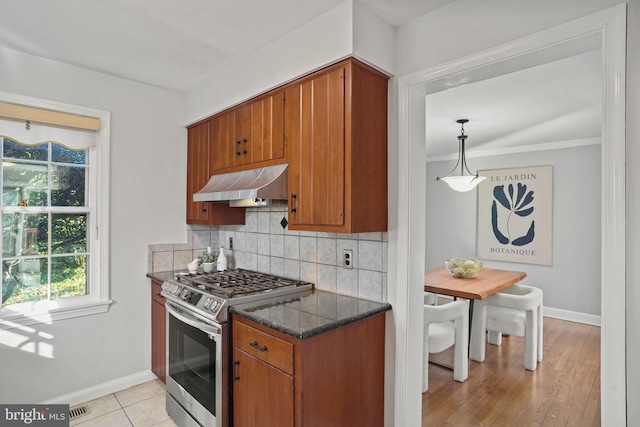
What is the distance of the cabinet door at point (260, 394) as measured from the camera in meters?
1.64

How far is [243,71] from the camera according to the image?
2.51 meters

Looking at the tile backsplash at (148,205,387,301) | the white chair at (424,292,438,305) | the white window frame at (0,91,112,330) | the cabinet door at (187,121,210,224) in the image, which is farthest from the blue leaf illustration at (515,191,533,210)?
the white window frame at (0,91,112,330)

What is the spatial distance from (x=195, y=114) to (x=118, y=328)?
1.92 metres

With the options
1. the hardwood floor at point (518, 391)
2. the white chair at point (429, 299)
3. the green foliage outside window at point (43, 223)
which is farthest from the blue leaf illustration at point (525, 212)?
the green foliage outside window at point (43, 223)

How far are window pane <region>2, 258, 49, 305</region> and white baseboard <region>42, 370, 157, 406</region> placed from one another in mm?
764

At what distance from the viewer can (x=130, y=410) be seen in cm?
257

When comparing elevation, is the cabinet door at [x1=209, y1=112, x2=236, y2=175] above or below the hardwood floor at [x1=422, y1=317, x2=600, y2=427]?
above

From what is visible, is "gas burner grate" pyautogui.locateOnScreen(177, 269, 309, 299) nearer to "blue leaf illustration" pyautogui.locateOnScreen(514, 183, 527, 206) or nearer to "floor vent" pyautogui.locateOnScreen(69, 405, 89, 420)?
"floor vent" pyautogui.locateOnScreen(69, 405, 89, 420)

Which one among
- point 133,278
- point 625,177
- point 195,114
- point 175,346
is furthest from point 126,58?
point 625,177

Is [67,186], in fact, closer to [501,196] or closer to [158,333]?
[158,333]

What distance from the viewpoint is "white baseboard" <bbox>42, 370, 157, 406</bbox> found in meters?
2.60

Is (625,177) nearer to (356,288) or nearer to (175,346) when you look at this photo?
(356,288)

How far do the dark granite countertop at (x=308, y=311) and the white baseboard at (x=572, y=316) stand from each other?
4.06 meters

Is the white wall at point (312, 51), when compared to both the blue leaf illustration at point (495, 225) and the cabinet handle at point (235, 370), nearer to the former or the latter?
the cabinet handle at point (235, 370)
